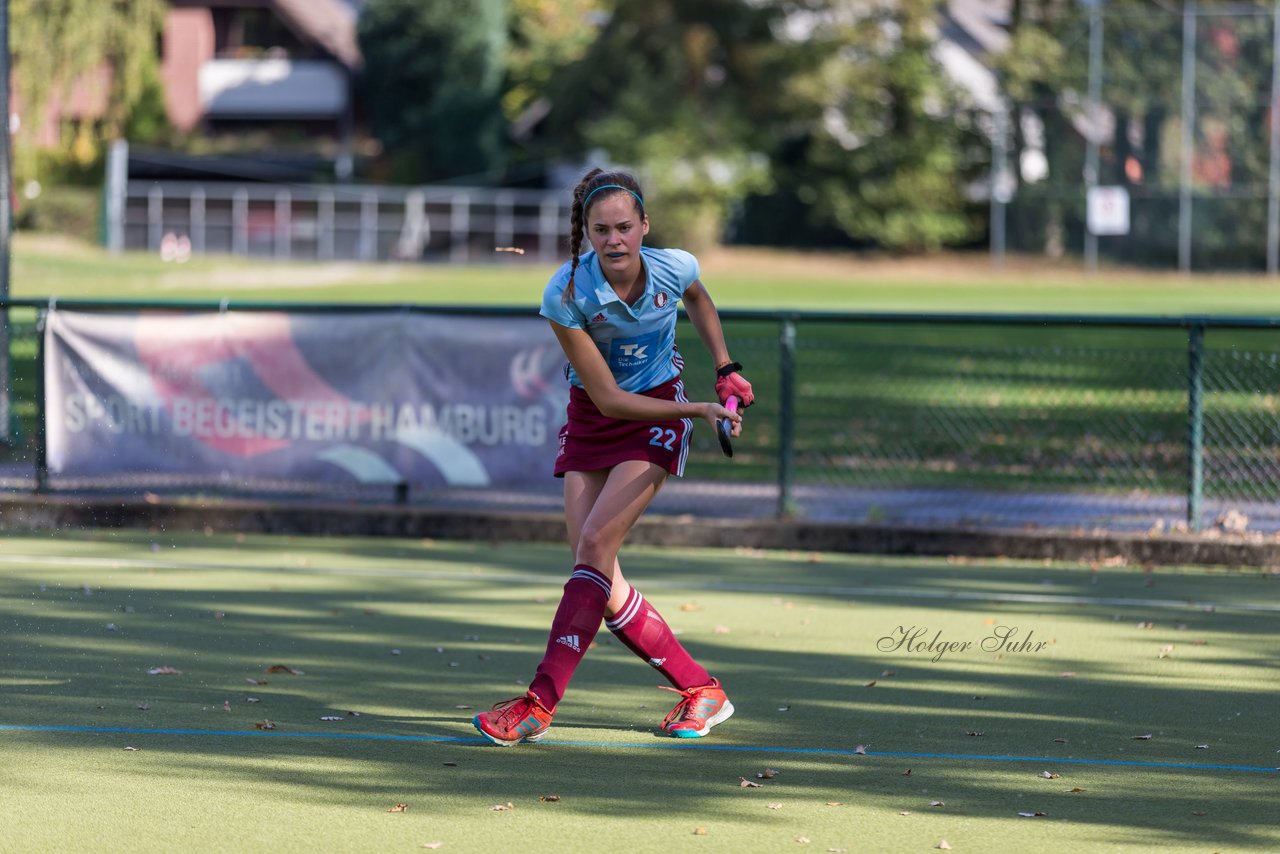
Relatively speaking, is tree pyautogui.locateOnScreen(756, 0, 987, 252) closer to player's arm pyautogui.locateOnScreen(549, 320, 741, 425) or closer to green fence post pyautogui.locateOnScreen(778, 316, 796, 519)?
green fence post pyautogui.locateOnScreen(778, 316, 796, 519)

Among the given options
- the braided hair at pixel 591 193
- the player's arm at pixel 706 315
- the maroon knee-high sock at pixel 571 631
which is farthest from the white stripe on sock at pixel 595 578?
the braided hair at pixel 591 193

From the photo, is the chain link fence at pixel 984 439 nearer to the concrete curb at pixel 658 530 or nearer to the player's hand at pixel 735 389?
the concrete curb at pixel 658 530

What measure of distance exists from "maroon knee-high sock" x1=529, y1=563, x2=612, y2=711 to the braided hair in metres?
1.02

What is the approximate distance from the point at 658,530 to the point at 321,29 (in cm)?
5946

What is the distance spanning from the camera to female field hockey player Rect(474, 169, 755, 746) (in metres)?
5.87

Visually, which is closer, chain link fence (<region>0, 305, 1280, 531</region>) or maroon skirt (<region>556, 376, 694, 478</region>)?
maroon skirt (<region>556, 376, 694, 478</region>)

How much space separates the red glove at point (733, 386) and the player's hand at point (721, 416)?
0.41ft

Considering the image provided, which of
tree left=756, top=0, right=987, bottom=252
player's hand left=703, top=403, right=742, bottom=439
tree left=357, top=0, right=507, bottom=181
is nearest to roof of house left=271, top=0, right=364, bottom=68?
tree left=357, top=0, right=507, bottom=181

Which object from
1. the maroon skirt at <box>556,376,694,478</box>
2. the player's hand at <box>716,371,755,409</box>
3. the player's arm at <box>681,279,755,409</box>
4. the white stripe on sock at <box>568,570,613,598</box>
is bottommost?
the white stripe on sock at <box>568,570,613,598</box>

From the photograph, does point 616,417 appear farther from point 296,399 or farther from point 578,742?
point 296,399

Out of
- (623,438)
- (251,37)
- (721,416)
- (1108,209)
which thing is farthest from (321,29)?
(721,416)

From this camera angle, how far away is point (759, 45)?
190ft

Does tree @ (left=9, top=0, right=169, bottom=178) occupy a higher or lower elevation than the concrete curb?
higher

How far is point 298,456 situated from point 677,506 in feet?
8.74
